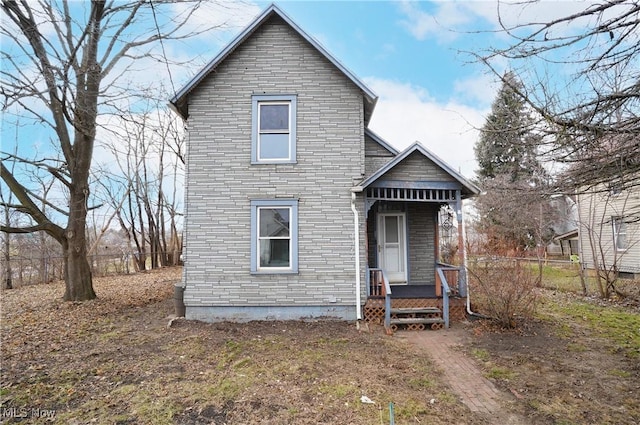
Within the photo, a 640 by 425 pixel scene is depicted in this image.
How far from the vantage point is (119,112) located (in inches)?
369

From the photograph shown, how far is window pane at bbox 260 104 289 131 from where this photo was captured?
30.8 feet

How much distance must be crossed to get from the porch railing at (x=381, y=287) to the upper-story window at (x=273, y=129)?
12.2 ft

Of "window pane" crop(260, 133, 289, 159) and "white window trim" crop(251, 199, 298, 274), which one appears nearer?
"white window trim" crop(251, 199, 298, 274)

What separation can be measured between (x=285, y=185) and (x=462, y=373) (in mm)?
5684

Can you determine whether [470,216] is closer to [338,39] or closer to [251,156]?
[338,39]

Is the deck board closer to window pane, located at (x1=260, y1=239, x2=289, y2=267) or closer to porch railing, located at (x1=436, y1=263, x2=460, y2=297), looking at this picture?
porch railing, located at (x1=436, y1=263, x2=460, y2=297)

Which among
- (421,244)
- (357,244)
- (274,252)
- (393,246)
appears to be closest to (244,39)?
(274,252)

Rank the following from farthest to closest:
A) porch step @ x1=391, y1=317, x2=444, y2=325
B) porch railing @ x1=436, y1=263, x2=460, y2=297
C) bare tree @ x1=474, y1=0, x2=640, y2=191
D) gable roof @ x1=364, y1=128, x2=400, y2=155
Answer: gable roof @ x1=364, y1=128, x2=400, y2=155 → porch railing @ x1=436, y1=263, x2=460, y2=297 → porch step @ x1=391, y1=317, x2=444, y2=325 → bare tree @ x1=474, y1=0, x2=640, y2=191

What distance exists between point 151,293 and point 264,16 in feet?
34.0

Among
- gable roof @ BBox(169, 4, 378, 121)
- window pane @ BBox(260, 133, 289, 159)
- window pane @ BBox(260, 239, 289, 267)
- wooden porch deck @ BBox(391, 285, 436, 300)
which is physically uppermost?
gable roof @ BBox(169, 4, 378, 121)

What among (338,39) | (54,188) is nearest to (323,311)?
(338,39)

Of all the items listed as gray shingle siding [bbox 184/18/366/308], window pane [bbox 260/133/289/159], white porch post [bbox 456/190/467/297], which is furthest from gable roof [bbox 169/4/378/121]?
white porch post [bbox 456/190/467/297]

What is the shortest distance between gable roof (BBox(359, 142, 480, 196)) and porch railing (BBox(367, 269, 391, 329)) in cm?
234

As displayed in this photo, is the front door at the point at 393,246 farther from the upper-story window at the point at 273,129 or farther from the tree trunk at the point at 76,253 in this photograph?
the tree trunk at the point at 76,253
